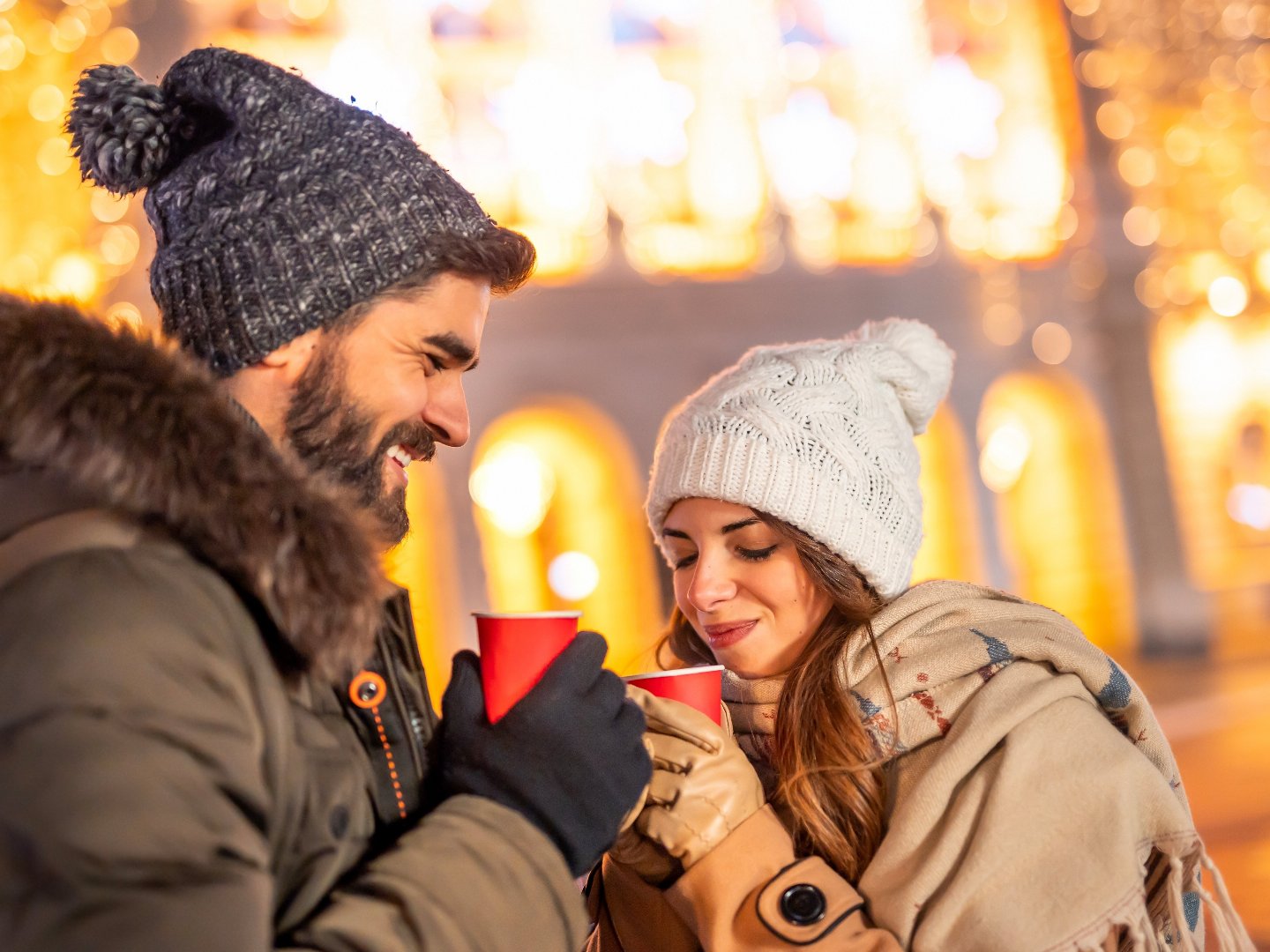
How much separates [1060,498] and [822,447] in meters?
11.4

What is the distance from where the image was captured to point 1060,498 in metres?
12.6

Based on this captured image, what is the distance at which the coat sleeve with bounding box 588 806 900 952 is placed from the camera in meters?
1.67

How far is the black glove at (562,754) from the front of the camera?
127 cm

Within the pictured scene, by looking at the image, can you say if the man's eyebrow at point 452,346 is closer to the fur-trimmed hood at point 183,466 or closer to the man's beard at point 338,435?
the man's beard at point 338,435

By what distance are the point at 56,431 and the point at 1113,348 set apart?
13.2 m

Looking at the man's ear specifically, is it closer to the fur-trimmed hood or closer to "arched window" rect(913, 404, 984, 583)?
the fur-trimmed hood

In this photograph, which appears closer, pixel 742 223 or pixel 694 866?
pixel 694 866

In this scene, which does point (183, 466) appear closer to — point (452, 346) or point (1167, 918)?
point (452, 346)

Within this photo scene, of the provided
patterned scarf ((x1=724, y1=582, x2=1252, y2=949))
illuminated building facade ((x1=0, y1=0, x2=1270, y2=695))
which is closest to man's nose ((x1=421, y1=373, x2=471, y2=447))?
patterned scarf ((x1=724, y1=582, x2=1252, y2=949))

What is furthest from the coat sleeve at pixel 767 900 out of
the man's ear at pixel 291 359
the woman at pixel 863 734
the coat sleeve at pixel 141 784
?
the man's ear at pixel 291 359

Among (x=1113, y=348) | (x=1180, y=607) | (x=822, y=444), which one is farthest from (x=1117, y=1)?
(x=822, y=444)

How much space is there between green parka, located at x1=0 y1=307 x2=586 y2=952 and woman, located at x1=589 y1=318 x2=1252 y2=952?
1.84ft

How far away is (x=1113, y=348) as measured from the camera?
12.7 meters

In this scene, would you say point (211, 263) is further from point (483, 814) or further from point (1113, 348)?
point (1113, 348)
